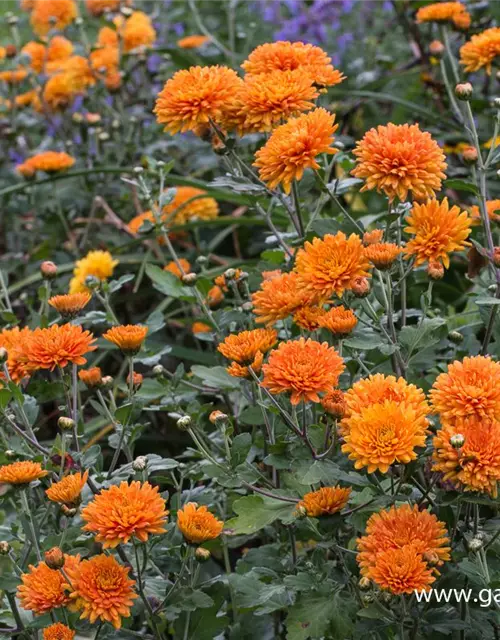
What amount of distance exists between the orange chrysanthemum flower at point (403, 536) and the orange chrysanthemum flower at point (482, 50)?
3.35 ft

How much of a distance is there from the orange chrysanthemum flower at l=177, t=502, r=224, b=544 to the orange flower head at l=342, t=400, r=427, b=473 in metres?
0.26

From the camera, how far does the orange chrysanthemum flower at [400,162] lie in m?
1.42

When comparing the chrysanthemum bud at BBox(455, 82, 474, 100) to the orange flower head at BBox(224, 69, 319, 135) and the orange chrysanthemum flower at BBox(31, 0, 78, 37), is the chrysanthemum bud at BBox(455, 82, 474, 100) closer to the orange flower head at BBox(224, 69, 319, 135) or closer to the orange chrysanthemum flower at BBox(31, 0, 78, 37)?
the orange flower head at BBox(224, 69, 319, 135)

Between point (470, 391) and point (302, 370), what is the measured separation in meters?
0.21

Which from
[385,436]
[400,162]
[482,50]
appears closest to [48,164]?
[482,50]

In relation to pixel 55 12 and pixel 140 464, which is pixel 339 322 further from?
pixel 55 12

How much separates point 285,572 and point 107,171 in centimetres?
149

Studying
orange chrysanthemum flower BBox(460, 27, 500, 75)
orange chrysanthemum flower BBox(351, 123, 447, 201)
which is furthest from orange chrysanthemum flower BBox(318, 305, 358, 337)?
orange chrysanthemum flower BBox(460, 27, 500, 75)

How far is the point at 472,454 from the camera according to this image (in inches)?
46.5

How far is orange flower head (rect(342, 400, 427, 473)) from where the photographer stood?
3.86 ft

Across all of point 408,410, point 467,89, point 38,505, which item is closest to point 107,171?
point 38,505

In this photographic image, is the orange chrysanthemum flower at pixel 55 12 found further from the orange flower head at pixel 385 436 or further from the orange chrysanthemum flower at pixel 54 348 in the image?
the orange flower head at pixel 385 436

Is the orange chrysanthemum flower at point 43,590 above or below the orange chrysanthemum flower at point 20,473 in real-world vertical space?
below

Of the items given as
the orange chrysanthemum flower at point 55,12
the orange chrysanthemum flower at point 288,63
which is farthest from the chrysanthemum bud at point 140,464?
the orange chrysanthemum flower at point 55,12
